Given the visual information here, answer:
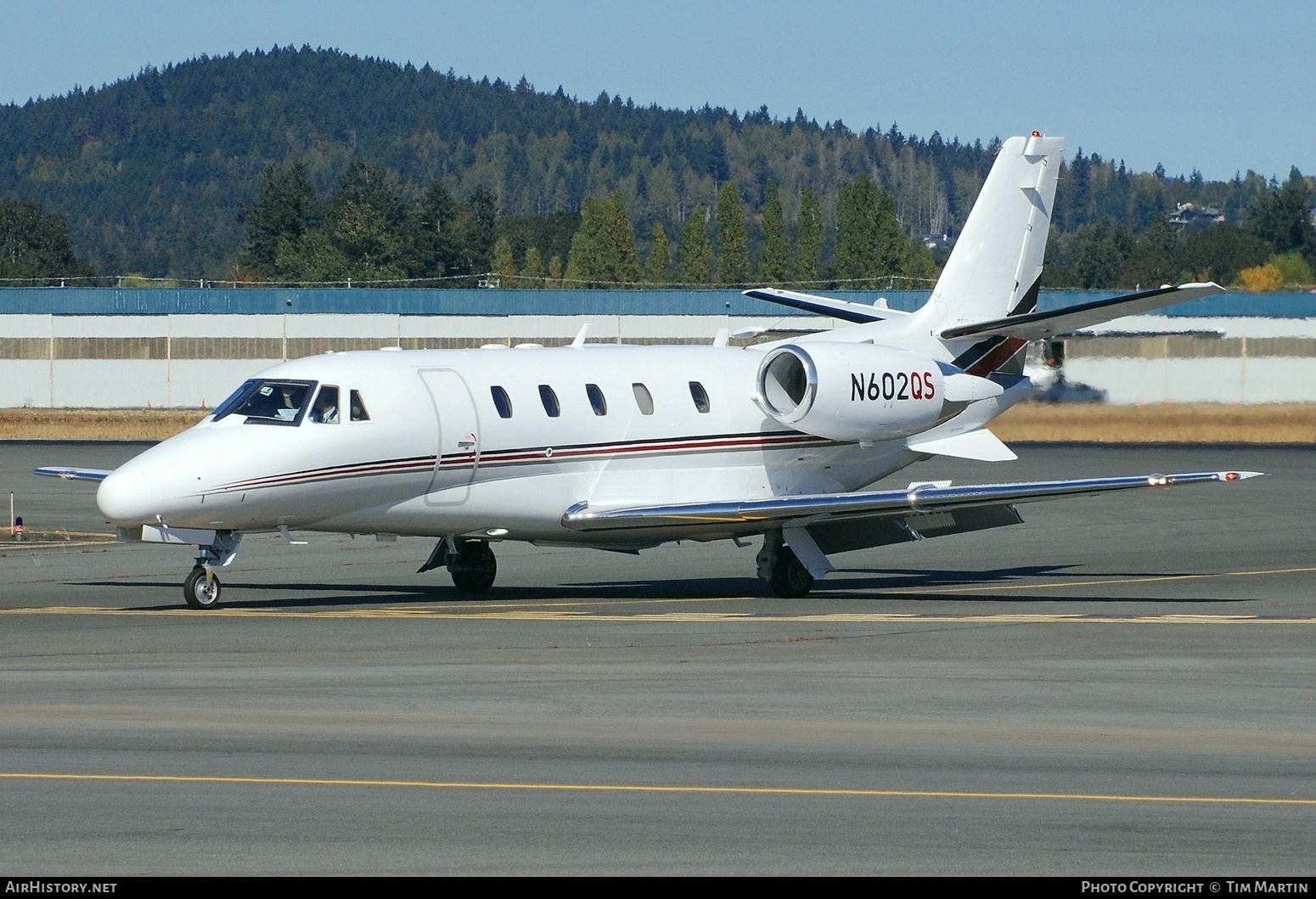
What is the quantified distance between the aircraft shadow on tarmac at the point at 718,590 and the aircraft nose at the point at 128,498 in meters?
2.32

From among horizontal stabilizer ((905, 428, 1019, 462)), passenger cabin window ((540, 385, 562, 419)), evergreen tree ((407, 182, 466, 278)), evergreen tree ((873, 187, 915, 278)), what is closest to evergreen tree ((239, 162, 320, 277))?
evergreen tree ((407, 182, 466, 278))

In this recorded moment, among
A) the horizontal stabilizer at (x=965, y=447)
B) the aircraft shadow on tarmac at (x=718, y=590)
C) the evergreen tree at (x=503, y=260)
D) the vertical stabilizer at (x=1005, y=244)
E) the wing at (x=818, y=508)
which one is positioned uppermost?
the evergreen tree at (x=503, y=260)

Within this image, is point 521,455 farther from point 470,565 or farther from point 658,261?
point 658,261

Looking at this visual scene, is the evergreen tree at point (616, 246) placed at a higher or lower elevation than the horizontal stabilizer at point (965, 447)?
higher

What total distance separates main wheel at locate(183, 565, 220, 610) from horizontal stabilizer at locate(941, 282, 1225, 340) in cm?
1081

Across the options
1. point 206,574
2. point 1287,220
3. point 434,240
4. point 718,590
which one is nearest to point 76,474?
point 206,574

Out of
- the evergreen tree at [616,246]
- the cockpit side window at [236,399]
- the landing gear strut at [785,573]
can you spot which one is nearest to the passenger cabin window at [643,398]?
the landing gear strut at [785,573]

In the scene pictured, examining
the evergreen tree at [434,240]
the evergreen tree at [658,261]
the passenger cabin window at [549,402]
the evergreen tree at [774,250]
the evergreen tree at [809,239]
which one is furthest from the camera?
the evergreen tree at [658,261]

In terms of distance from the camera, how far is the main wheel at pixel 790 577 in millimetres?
22891

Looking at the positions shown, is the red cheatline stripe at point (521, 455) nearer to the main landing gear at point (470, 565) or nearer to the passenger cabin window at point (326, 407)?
the passenger cabin window at point (326, 407)

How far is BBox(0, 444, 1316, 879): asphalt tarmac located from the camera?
908 centimetres
